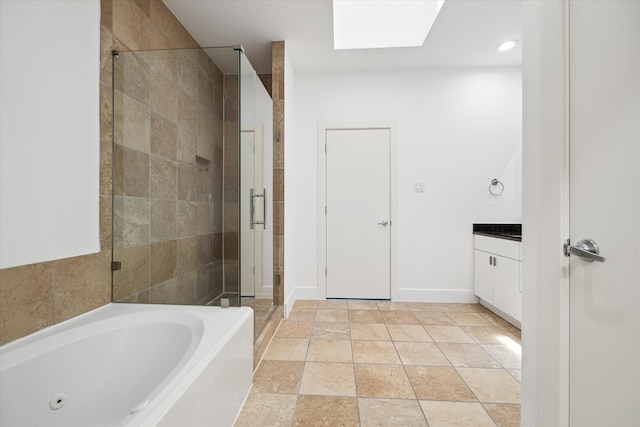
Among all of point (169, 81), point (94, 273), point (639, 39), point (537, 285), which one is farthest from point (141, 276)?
point (639, 39)

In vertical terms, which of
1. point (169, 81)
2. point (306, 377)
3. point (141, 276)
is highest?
point (169, 81)

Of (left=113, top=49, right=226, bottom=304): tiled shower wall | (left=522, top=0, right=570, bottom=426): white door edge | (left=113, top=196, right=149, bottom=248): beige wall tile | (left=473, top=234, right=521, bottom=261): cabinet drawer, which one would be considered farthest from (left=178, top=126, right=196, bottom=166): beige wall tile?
(left=473, top=234, right=521, bottom=261): cabinet drawer

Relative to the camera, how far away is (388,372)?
65.8 inches

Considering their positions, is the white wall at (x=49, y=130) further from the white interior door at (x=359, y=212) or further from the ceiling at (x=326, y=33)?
the white interior door at (x=359, y=212)

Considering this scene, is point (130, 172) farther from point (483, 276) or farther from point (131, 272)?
point (483, 276)

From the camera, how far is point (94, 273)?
1.42 m

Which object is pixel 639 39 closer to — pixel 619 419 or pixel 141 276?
pixel 619 419

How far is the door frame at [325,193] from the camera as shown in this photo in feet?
9.82

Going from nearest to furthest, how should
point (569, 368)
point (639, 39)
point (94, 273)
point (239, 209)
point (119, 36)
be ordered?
point (639, 39) → point (569, 368) → point (94, 273) → point (119, 36) → point (239, 209)

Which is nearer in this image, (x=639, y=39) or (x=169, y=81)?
(x=639, y=39)

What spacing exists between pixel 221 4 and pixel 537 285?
262 cm

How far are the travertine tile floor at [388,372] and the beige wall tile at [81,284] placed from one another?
3.09ft

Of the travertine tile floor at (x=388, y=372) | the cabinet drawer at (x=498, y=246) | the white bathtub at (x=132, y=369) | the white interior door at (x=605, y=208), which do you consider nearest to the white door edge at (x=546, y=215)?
the white interior door at (x=605, y=208)

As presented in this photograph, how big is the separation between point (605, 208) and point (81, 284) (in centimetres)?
211
